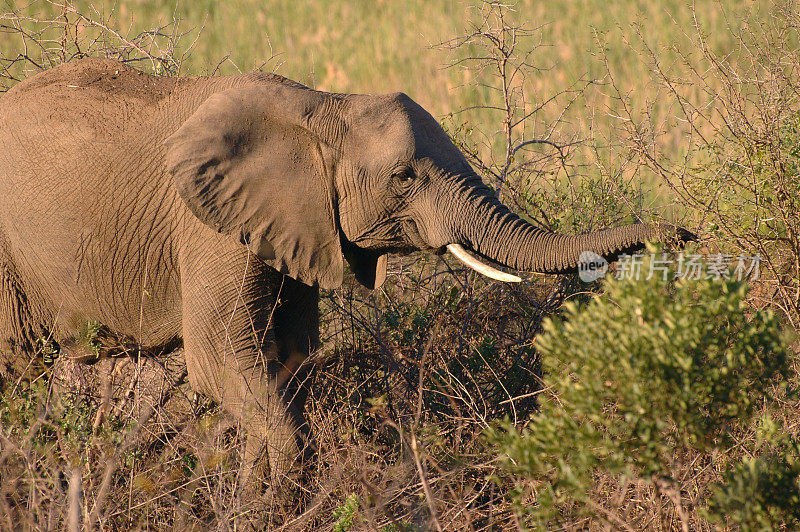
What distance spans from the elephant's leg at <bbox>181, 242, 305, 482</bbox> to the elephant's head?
7.7 inches

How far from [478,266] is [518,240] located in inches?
8.1

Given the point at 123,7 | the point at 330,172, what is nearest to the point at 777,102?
the point at 330,172

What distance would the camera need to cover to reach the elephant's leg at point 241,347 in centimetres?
439

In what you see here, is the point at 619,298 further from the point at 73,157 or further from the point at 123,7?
the point at 123,7

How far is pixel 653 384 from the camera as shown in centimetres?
307

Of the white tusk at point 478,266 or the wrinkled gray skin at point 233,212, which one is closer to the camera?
the white tusk at point 478,266

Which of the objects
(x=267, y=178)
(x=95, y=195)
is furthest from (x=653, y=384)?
(x=95, y=195)

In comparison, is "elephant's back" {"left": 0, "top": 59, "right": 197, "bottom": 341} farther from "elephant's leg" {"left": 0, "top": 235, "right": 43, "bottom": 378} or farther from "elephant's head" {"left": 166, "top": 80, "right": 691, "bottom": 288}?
"elephant's head" {"left": 166, "top": 80, "right": 691, "bottom": 288}

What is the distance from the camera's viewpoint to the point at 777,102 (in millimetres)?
4672

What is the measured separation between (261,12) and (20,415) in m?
13.1

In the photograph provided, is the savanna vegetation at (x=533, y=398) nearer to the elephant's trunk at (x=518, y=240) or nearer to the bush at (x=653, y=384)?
the bush at (x=653, y=384)

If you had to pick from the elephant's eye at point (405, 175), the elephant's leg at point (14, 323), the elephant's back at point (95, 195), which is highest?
the elephant's eye at point (405, 175)

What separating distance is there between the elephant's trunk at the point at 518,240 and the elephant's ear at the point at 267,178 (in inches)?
25.2

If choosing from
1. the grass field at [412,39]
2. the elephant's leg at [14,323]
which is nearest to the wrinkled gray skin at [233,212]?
the elephant's leg at [14,323]
